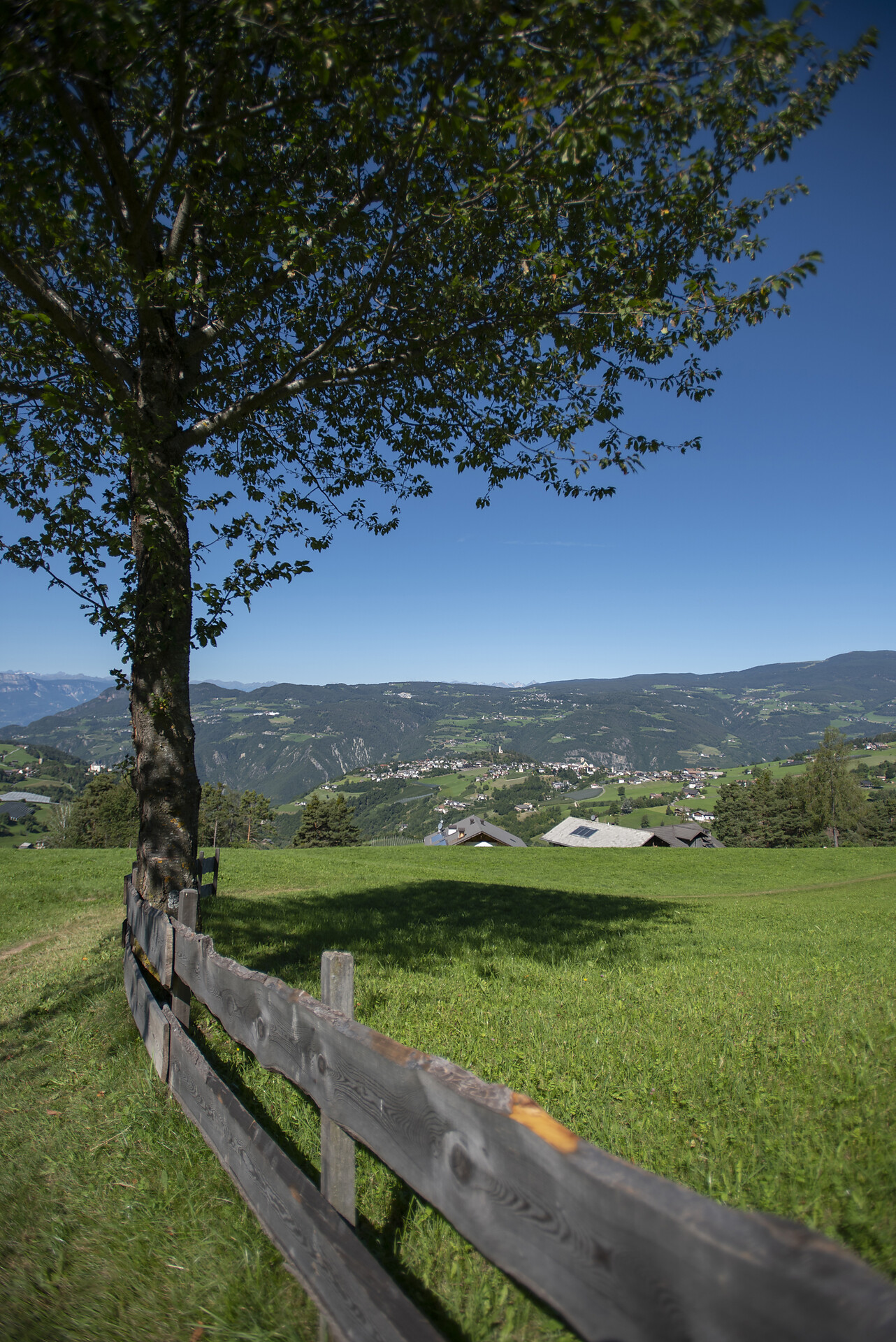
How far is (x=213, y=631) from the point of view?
720 centimetres

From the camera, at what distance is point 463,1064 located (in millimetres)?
4652

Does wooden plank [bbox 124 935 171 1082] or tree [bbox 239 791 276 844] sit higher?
wooden plank [bbox 124 935 171 1082]

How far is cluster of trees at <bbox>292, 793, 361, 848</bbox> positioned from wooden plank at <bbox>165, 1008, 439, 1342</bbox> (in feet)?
219

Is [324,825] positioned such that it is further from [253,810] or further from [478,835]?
[478,835]

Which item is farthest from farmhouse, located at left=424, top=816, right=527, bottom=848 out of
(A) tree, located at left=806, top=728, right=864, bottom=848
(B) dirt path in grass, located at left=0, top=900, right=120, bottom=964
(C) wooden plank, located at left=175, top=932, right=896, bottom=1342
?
(C) wooden plank, located at left=175, top=932, right=896, bottom=1342

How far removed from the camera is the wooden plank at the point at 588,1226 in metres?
1.06

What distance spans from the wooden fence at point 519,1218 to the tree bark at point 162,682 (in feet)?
13.7

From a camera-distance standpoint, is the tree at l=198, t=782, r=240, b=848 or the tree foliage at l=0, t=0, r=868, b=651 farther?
the tree at l=198, t=782, r=240, b=848

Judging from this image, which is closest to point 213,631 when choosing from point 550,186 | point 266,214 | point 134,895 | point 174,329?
point 134,895

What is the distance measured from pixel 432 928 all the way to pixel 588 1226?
9.52 metres

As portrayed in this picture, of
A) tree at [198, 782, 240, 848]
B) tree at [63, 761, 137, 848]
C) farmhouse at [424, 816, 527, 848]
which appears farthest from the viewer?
farmhouse at [424, 816, 527, 848]

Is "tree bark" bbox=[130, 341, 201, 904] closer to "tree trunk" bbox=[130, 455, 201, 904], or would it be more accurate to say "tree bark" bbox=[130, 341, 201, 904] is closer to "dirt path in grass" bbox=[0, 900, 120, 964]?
"tree trunk" bbox=[130, 455, 201, 904]

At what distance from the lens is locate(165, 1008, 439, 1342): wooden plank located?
2.10 m

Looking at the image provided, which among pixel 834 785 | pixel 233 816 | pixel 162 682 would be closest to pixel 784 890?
pixel 162 682
